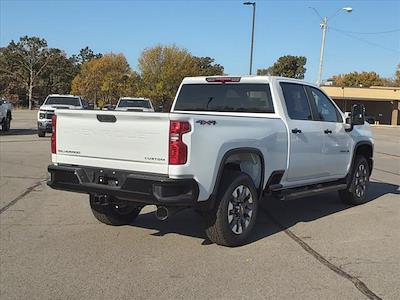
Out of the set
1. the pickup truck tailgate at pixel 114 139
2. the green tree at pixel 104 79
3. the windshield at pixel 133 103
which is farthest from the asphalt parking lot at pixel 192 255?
the green tree at pixel 104 79

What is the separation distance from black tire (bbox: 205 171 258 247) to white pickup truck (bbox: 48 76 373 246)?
0.01m

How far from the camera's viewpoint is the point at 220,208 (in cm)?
609

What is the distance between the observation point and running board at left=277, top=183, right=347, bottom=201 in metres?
7.21

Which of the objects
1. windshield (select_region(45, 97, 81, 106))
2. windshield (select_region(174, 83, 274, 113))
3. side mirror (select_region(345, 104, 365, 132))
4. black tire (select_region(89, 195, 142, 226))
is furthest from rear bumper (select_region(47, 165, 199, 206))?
windshield (select_region(45, 97, 81, 106))

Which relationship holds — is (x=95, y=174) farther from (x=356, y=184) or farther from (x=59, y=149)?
(x=356, y=184)

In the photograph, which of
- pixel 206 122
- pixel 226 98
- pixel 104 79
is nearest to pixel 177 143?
pixel 206 122

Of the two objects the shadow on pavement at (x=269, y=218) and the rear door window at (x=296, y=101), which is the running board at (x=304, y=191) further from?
the rear door window at (x=296, y=101)

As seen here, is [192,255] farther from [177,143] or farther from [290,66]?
[290,66]

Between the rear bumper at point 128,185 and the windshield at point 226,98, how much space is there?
2.25 m

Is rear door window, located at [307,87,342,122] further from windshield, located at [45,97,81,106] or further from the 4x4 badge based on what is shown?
windshield, located at [45,97,81,106]

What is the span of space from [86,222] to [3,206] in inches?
69.9

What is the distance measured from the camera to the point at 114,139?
19.6ft

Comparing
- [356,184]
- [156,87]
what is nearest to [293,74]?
[156,87]

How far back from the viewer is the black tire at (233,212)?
611 centimetres
